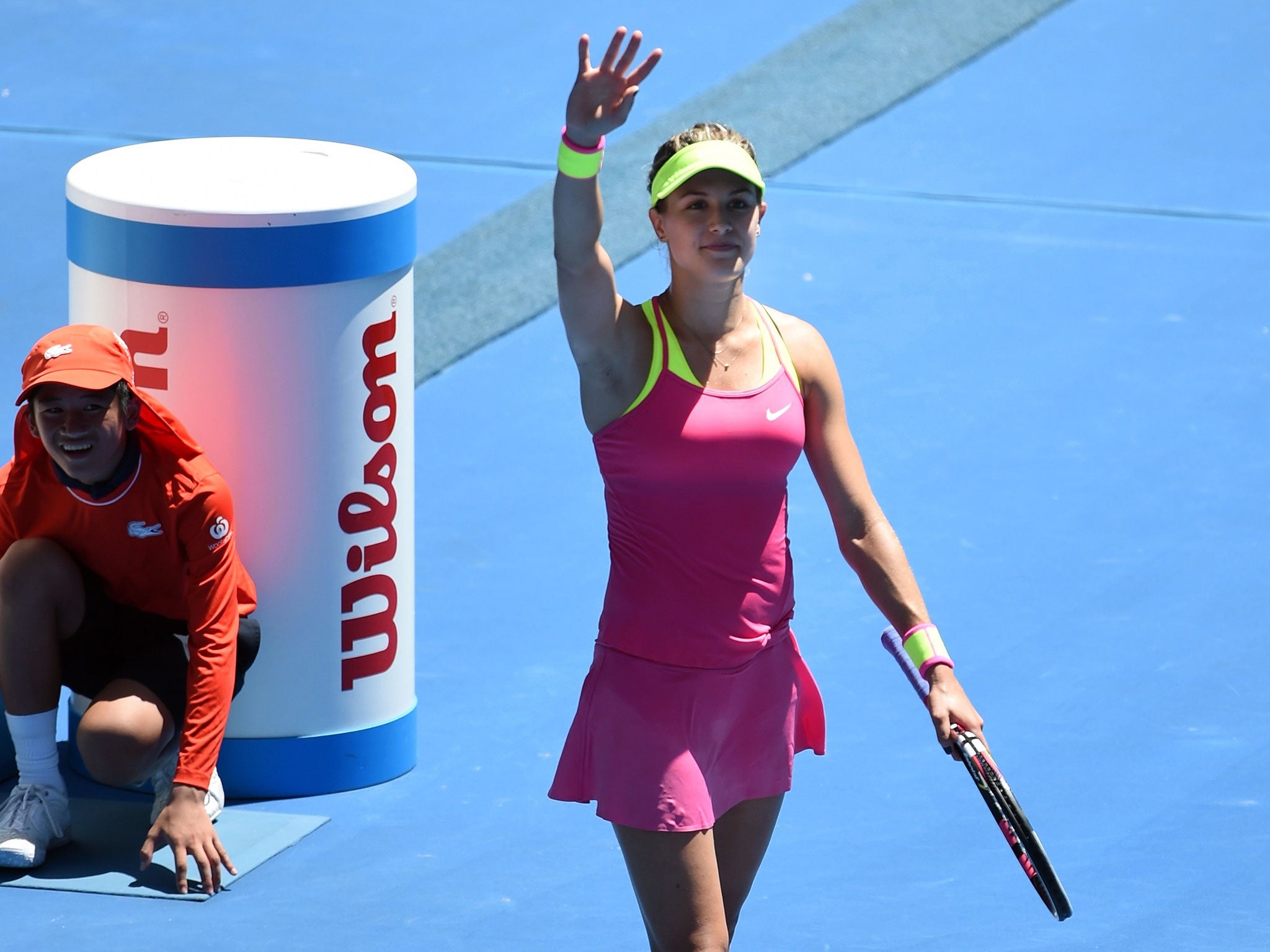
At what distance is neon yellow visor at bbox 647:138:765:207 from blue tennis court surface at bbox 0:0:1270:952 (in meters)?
1.61

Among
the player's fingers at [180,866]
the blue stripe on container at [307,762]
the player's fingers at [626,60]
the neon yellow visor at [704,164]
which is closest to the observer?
the player's fingers at [626,60]

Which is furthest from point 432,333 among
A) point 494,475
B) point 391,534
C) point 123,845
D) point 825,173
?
point 123,845

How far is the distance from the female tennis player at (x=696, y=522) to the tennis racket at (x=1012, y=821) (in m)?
0.05

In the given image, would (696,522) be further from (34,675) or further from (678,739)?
(34,675)

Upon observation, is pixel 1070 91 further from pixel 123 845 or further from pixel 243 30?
pixel 123 845

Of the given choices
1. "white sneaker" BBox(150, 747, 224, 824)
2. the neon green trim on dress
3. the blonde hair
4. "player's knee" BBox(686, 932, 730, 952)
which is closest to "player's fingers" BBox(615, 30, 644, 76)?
the blonde hair

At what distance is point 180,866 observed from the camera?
398cm

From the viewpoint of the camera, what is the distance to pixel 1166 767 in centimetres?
469

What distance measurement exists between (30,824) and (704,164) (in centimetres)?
210

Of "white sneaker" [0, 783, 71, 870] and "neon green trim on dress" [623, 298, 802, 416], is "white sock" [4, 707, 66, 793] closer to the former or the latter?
"white sneaker" [0, 783, 71, 870]

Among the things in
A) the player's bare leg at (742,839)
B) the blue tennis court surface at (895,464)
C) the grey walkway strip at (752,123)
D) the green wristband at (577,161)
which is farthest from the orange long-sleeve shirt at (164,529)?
the grey walkway strip at (752,123)

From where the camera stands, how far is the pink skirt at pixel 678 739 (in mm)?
3152

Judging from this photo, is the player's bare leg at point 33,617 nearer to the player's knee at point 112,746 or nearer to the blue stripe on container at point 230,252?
the player's knee at point 112,746

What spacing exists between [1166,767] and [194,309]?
8.11 ft
